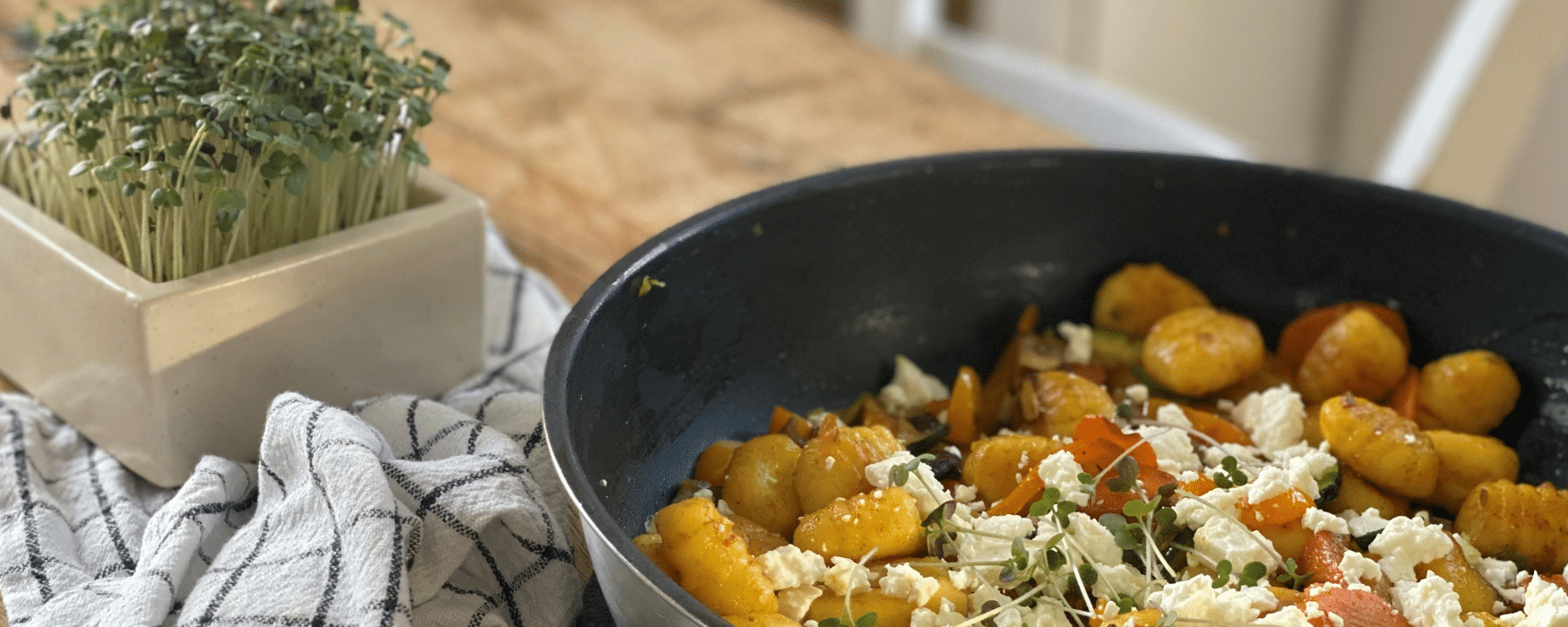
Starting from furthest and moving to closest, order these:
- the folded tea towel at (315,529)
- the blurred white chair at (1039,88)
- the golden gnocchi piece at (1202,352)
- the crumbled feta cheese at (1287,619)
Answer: the blurred white chair at (1039,88) → the golden gnocchi piece at (1202,352) → the folded tea towel at (315,529) → the crumbled feta cheese at (1287,619)

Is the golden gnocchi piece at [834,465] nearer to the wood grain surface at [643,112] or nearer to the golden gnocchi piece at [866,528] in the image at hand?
the golden gnocchi piece at [866,528]

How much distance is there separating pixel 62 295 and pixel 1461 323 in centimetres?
101

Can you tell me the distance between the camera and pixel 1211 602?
65 centimetres

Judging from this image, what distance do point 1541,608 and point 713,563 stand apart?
0.44m

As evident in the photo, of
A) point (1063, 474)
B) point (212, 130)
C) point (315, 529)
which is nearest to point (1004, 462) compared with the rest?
point (1063, 474)

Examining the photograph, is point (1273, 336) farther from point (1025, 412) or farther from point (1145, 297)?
point (1025, 412)

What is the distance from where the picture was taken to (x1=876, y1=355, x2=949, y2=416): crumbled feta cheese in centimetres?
100

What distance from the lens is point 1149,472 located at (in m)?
0.80

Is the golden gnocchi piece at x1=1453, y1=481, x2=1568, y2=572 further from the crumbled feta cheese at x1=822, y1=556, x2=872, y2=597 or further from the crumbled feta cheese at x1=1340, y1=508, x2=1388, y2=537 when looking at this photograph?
the crumbled feta cheese at x1=822, y1=556, x2=872, y2=597

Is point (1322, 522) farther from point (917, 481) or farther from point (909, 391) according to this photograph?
point (909, 391)

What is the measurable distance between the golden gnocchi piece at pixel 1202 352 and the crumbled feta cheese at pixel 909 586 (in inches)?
13.5

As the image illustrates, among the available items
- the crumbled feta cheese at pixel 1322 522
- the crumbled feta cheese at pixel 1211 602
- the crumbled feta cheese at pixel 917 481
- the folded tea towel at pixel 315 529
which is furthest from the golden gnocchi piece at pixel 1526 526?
the folded tea towel at pixel 315 529

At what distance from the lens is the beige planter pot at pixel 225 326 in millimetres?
834

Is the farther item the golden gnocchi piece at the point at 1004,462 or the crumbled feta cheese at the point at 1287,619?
the golden gnocchi piece at the point at 1004,462
